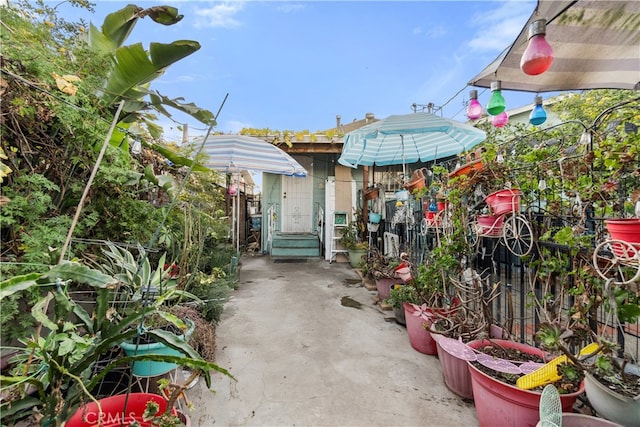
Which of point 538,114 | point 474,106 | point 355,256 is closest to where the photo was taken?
point 538,114

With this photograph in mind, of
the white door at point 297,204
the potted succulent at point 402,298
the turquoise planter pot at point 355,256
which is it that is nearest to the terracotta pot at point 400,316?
the potted succulent at point 402,298

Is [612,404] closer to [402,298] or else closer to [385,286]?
[402,298]

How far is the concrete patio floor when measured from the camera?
1922 mm

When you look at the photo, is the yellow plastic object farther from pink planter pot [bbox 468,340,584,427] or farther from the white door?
the white door

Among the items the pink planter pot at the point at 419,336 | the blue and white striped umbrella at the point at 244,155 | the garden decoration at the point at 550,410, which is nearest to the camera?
the garden decoration at the point at 550,410

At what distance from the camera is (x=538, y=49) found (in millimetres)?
1789

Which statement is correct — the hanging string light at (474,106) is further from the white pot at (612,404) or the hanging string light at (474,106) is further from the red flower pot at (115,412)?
the red flower pot at (115,412)

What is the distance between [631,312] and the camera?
49.1 inches

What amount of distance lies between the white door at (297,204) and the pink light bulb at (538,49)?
687 cm

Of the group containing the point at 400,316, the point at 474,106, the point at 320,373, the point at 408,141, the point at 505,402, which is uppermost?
the point at 408,141

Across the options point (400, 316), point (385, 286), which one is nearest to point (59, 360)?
point (400, 316)

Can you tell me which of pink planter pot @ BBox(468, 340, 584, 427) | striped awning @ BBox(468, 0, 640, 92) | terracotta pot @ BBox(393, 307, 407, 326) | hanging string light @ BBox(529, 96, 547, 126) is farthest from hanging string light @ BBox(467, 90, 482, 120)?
pink planter pot @ BBox(468, 340, 584, 427)

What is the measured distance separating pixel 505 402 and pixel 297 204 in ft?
24.3

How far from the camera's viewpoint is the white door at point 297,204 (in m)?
8.54
